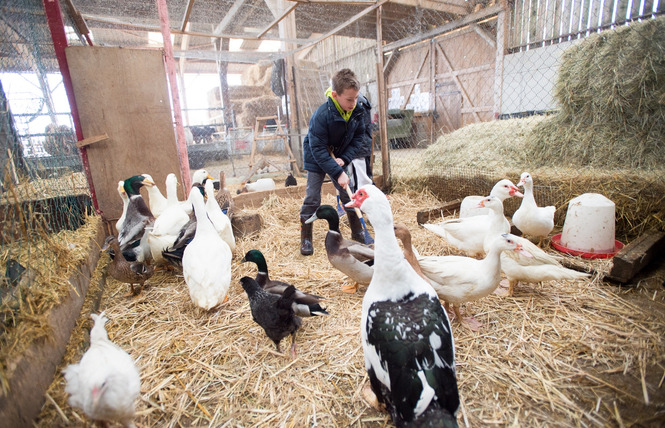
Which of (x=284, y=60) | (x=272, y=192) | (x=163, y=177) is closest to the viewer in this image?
(x=163, y=177)

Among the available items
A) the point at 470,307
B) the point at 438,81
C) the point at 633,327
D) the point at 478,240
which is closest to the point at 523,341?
the point at 470,307

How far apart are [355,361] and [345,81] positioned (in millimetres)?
2653

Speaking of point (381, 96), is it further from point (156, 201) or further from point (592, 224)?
point (156, 201)

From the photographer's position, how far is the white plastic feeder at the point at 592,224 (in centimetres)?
309

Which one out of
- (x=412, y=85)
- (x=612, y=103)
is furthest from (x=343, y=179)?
(x=412, y=85)

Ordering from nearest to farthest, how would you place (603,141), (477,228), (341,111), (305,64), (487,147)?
1. (477,228)
2. (341,111)
3. (603,141)
4. (487,147)
5. (305,64)

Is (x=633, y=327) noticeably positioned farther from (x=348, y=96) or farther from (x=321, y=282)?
(x=348, y=96)

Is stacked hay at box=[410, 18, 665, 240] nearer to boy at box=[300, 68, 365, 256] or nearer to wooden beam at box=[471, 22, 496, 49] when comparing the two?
boy at box=[300, 68, 365, 256]

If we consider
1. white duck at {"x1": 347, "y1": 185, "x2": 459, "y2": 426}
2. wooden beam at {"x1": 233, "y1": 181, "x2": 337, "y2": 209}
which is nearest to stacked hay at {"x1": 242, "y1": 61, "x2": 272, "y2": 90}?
wooden beam at {"x1": 233, "y1": 181, "x2": 337, "y2": 209}

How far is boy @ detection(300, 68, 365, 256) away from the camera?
3436 millimetres

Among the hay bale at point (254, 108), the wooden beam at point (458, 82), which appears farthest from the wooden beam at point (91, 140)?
the wooden beam at point (458, 82)

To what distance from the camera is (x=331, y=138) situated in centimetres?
385

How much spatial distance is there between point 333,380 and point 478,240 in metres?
2.11

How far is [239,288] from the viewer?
3211 mm
